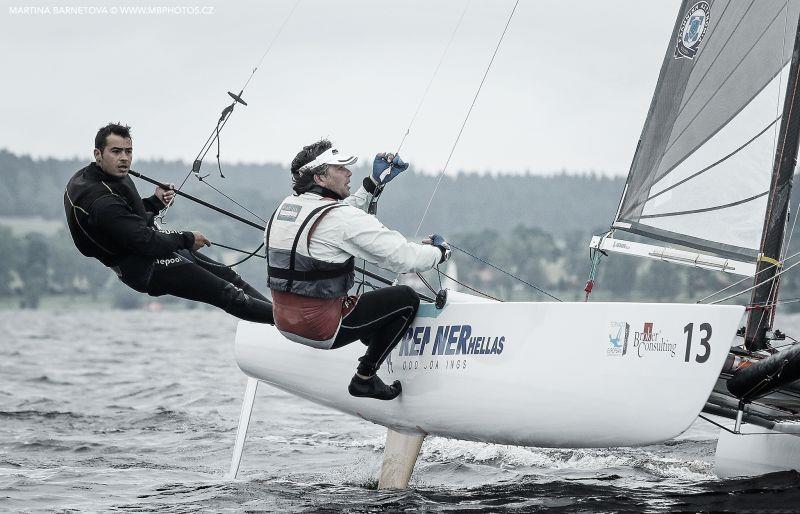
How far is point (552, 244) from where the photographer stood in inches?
3088

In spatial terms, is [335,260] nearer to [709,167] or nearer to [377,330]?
[377,330]

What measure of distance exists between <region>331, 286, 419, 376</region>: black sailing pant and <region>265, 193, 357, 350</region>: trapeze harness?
2.2 inches

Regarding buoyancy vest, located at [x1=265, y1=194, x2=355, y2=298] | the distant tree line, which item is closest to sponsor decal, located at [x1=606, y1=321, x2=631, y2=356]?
buoyancy vest, located at [x1=265, y1=194, x2=355, y2=298]

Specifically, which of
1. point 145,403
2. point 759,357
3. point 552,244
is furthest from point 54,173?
point 759,357

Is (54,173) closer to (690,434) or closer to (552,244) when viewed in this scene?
(552,244)

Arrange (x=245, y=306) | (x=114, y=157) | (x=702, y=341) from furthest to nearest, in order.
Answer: (x=245, y=306), (x=114, y=157), (x=702, y=341)

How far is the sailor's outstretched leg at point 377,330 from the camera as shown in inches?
172

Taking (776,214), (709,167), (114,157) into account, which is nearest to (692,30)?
(709,167)

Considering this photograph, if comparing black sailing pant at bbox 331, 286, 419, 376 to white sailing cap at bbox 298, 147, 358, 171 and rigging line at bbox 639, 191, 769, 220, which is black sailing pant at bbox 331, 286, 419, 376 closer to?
white sailing cap at bbox 298, 147, 358, 171

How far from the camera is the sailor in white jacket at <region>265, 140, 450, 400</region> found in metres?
4.09

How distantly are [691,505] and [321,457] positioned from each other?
2366 mm

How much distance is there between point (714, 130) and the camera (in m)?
5.38

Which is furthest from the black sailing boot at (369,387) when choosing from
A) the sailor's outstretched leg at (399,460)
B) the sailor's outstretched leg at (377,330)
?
the sailor's outstretched leg at (399,460)

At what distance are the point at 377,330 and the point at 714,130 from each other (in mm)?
2040
